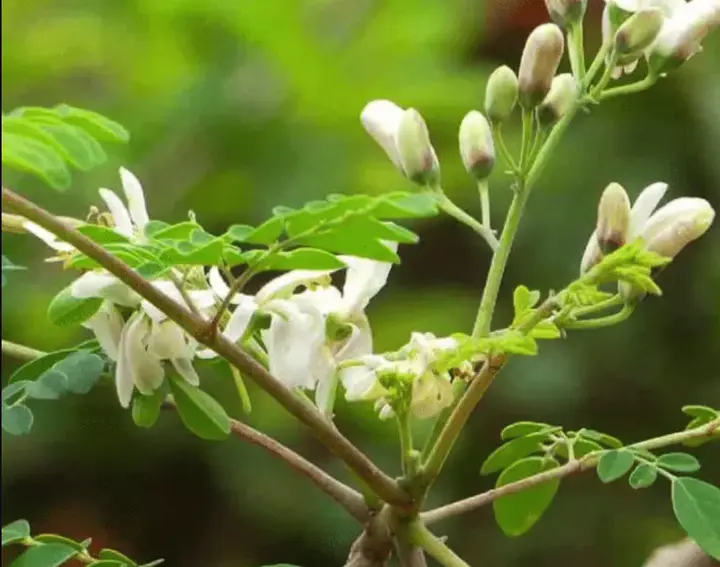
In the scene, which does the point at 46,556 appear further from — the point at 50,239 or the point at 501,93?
the point at 501,93

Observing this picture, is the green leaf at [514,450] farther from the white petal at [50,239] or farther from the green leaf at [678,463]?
Answer: the white petal at [50,239]

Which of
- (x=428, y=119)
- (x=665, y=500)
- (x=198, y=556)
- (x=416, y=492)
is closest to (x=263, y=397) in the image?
(x=198, y=556)

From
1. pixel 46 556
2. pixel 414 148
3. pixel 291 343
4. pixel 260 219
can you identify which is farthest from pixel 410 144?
pixel 260 219

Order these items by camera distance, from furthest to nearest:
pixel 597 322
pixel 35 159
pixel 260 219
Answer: pixel 260 219
pixel 597 322
pixel 35 159

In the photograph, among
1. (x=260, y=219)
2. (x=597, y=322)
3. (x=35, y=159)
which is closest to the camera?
(x=35, y=159)

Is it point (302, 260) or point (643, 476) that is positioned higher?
point (302, 260)

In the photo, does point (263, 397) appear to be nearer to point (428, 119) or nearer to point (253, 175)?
point (253, 175)
